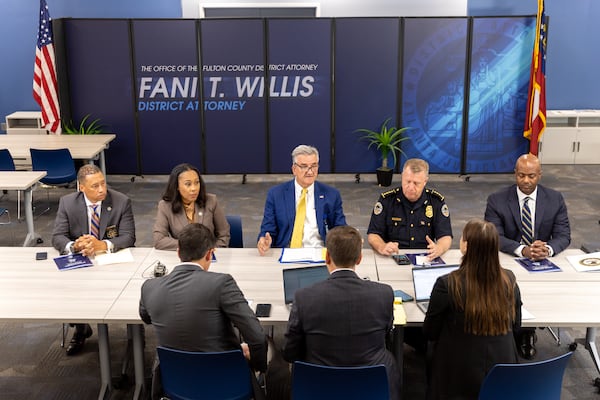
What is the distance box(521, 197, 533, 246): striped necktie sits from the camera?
15.0 feet

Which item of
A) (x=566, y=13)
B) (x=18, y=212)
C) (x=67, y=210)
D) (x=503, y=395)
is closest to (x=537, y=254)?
(x=503, y=395)

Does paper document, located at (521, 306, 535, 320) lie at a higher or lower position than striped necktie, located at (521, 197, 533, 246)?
lower

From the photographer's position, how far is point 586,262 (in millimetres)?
4102

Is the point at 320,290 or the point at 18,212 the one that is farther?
the point at 18,212

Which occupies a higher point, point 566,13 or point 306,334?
point 566,13

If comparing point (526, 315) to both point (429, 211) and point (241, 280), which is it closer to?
Answer: point (429, 211)

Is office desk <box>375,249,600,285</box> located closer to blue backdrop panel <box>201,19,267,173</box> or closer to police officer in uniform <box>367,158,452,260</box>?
police officer in uniform <box>367,158,452,260</box>

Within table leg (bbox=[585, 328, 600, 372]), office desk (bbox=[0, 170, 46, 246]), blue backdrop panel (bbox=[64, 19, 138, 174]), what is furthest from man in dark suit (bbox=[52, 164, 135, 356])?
blue backdrop panel (bbox=[64, 19, 138, 174])

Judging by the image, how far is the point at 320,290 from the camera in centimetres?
293

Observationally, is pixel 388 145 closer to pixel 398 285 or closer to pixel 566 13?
pixel 566 13

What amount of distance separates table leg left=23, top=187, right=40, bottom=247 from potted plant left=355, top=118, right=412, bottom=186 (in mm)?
4502

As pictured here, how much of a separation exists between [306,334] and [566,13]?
921 centimetres

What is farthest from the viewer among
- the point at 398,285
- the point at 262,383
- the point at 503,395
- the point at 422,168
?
the point at 422,168

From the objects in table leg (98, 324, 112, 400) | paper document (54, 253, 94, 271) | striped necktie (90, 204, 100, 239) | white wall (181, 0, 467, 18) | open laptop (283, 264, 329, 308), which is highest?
white wall (181, 0, 467, 18)
